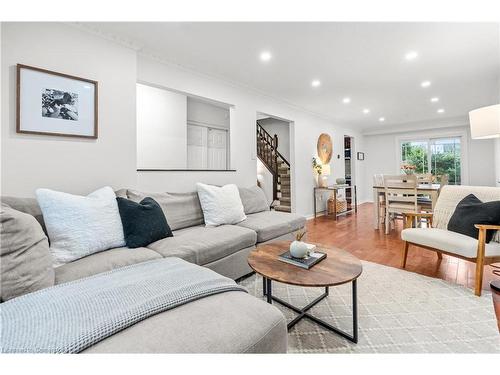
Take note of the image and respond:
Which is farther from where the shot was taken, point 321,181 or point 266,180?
point 266,180

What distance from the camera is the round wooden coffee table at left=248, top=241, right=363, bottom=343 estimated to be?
1.37m

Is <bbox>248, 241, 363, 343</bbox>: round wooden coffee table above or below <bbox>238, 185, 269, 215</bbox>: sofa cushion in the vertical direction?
below

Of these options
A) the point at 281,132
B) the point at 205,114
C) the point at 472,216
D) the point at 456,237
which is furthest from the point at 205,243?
the point at 281,132

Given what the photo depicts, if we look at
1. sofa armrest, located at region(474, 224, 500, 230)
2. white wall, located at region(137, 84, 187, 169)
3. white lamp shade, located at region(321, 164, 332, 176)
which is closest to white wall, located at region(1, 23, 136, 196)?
white wall, located at region(137, 84, 187, 169)

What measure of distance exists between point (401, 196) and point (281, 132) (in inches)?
133

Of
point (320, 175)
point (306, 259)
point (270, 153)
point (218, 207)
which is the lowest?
point (306, 259)

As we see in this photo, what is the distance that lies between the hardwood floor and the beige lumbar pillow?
2040 millimetres

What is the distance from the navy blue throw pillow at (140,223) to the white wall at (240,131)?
832 mm

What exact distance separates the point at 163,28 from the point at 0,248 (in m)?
2.15

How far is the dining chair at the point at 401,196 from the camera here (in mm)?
3869

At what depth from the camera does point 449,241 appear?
7.07 ft

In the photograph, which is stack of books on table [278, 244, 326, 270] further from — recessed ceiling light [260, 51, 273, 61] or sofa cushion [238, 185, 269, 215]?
recessed ceiling light [260, 51, 273, 61]

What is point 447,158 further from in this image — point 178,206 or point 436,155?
point 178,206

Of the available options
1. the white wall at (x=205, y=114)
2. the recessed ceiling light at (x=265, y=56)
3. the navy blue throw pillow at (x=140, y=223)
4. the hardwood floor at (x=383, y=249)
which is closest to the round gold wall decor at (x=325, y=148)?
the hardwood floor at (x=383, y=249)
